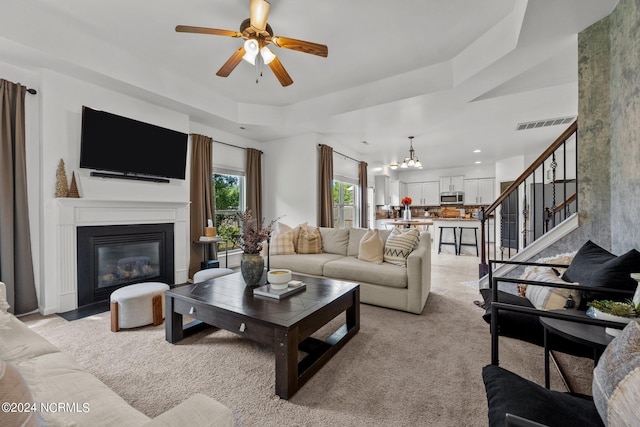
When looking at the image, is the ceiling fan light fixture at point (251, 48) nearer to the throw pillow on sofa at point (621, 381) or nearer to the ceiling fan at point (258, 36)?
the ceiling fan at point (258, 36)

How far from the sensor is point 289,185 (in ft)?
18.3

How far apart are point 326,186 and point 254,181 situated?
1.46 meters

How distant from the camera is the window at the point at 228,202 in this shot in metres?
5.03

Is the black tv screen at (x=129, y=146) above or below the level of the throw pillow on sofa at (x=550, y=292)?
above

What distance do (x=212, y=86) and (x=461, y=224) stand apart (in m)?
6.20

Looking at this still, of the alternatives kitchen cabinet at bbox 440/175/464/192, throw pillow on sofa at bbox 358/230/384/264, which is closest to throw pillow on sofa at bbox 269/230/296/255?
throw pillow on sofa at bbox 358/230/384/264

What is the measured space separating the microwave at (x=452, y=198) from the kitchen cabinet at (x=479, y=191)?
15 cm

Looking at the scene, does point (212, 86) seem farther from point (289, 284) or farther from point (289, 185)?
point (289, 284)

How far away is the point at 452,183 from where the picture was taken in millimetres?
9102

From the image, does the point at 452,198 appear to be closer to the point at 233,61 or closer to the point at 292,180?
the point at 292,180

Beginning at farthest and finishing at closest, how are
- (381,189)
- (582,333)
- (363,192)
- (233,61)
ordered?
(381,189), (363,192), (233,61), (582,333)

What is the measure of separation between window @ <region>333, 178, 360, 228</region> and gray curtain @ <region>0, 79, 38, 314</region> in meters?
5.01

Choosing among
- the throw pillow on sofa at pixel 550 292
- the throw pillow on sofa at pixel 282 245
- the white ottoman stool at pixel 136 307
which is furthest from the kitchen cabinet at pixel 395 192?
the white ottoman stool at pixel 136 307

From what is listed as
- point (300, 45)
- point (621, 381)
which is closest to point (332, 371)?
point (621, 381)
